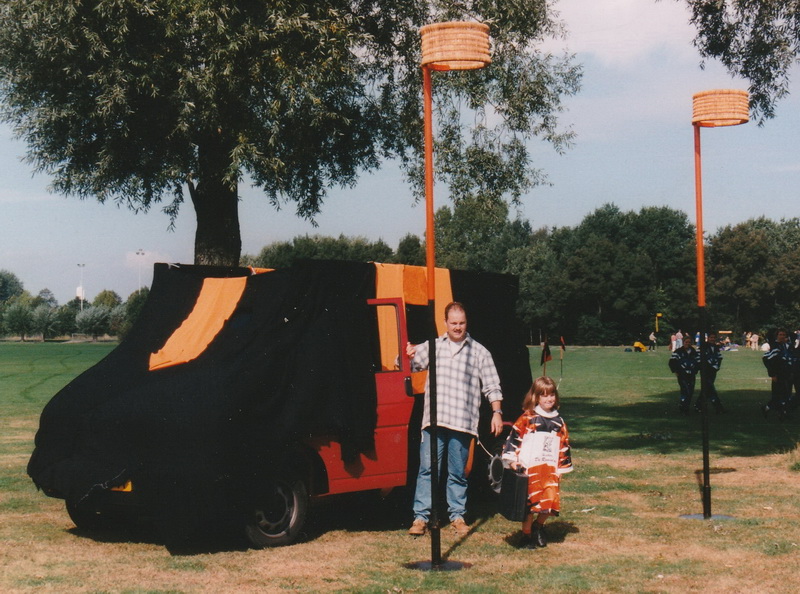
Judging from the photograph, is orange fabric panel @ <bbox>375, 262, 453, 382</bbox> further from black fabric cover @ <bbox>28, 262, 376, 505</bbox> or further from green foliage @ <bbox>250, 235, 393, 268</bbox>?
green foliage @ <bbox>250, 235, 393, 268</bbox>

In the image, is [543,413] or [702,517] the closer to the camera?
[543,413]

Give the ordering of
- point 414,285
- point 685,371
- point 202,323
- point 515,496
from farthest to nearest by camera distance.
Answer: point 685,371
point 414,285
point 202,323
point 515,496

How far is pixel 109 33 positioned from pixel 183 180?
2438 mm

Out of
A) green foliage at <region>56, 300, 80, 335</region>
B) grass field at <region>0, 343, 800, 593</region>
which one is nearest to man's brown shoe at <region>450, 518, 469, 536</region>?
grass field at <region>0, 343, 800, 593</region>

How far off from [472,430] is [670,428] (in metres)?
11.0

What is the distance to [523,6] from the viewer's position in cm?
1833

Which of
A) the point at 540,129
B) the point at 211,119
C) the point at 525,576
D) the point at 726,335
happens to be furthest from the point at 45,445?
the point at 726,335

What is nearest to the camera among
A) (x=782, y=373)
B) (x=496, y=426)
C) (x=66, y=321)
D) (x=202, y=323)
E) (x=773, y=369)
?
(x=496, y=426)

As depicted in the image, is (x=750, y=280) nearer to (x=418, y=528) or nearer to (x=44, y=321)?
(x=44, y=321)

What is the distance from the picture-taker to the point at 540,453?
8.69m

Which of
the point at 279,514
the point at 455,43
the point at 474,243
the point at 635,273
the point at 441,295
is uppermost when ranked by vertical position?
the point at 474,243

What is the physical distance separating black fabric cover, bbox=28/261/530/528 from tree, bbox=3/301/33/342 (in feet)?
378

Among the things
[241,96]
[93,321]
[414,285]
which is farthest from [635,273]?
[414,285]

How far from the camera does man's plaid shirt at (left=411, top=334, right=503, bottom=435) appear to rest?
29.9ft
